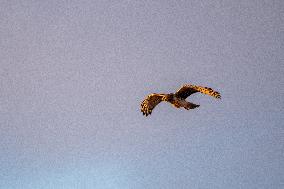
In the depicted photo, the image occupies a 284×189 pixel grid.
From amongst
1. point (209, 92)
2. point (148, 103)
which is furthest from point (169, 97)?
point (209, 92)

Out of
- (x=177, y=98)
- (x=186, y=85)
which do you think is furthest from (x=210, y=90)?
(x=177, y=98)

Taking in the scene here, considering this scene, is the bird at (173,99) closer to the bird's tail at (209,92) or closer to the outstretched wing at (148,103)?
the outstretched wing at (148,103)

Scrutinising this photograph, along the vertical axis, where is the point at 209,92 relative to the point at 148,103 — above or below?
below

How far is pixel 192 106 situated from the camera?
19734 millimetres

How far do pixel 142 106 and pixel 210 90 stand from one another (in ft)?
17.0

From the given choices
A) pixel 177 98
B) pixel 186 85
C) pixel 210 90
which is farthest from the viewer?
pixel 177 98

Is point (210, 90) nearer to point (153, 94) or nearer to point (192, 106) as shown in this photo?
point (192, 106)

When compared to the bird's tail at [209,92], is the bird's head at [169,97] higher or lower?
higher

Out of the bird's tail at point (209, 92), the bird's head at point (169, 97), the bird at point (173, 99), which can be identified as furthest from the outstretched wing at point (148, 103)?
the bird's tail at point (209, 92)

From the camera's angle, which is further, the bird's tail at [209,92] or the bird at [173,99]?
the bird at [173,99]

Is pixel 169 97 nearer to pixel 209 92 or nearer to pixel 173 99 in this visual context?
pixel 173 99

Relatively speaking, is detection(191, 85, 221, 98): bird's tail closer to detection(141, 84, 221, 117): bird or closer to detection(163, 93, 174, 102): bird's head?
detection(141, 84, 221, 117): bird

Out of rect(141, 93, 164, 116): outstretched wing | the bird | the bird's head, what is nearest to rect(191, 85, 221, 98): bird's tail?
the bird

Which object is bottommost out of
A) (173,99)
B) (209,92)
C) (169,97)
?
(209,92)
